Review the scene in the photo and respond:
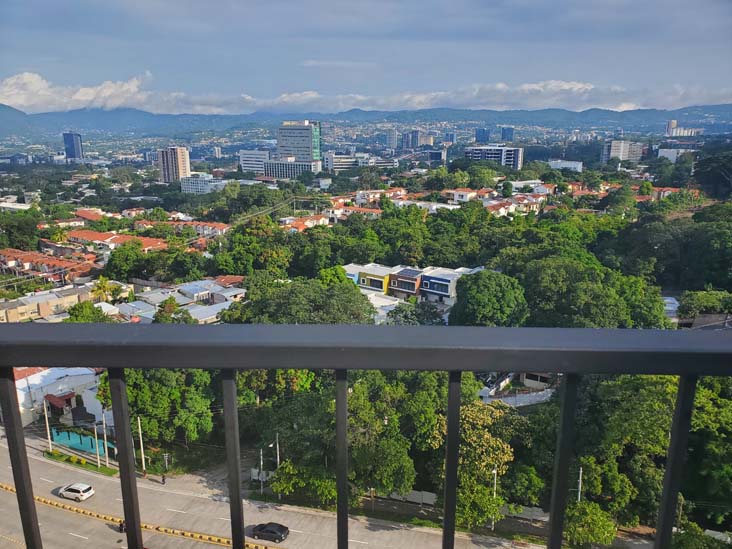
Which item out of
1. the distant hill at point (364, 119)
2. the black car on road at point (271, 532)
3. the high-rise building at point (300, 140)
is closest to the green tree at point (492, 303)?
the black car on road at point (271, 532)

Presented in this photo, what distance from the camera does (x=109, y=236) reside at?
1596 cm

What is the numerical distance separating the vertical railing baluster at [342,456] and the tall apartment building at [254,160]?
4554 cm

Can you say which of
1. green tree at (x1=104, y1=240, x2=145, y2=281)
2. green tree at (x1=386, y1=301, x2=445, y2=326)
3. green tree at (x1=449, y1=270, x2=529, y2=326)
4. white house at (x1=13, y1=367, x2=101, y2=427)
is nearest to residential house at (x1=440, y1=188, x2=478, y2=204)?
green tree at (x1=104, y1=240, x2=145, y2=281)

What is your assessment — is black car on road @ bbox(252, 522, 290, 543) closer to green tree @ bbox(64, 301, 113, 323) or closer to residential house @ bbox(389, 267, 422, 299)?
green tree @ bbox(64, 301, 113, 323)

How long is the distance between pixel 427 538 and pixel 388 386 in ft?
4.03

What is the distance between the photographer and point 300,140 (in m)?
48.1

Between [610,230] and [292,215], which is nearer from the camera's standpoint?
[610,230]

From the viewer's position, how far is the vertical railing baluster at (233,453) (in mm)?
580

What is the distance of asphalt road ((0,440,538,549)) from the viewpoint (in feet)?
13.3

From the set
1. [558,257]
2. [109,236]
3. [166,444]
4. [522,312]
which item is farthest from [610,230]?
[109,236]

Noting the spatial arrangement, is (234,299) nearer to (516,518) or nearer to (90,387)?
(90,387)

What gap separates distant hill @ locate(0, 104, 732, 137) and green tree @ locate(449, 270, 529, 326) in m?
45.1

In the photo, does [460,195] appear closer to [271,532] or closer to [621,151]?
[271,532]

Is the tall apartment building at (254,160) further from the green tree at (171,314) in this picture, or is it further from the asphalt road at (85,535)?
the asphalt road at (85,535)
